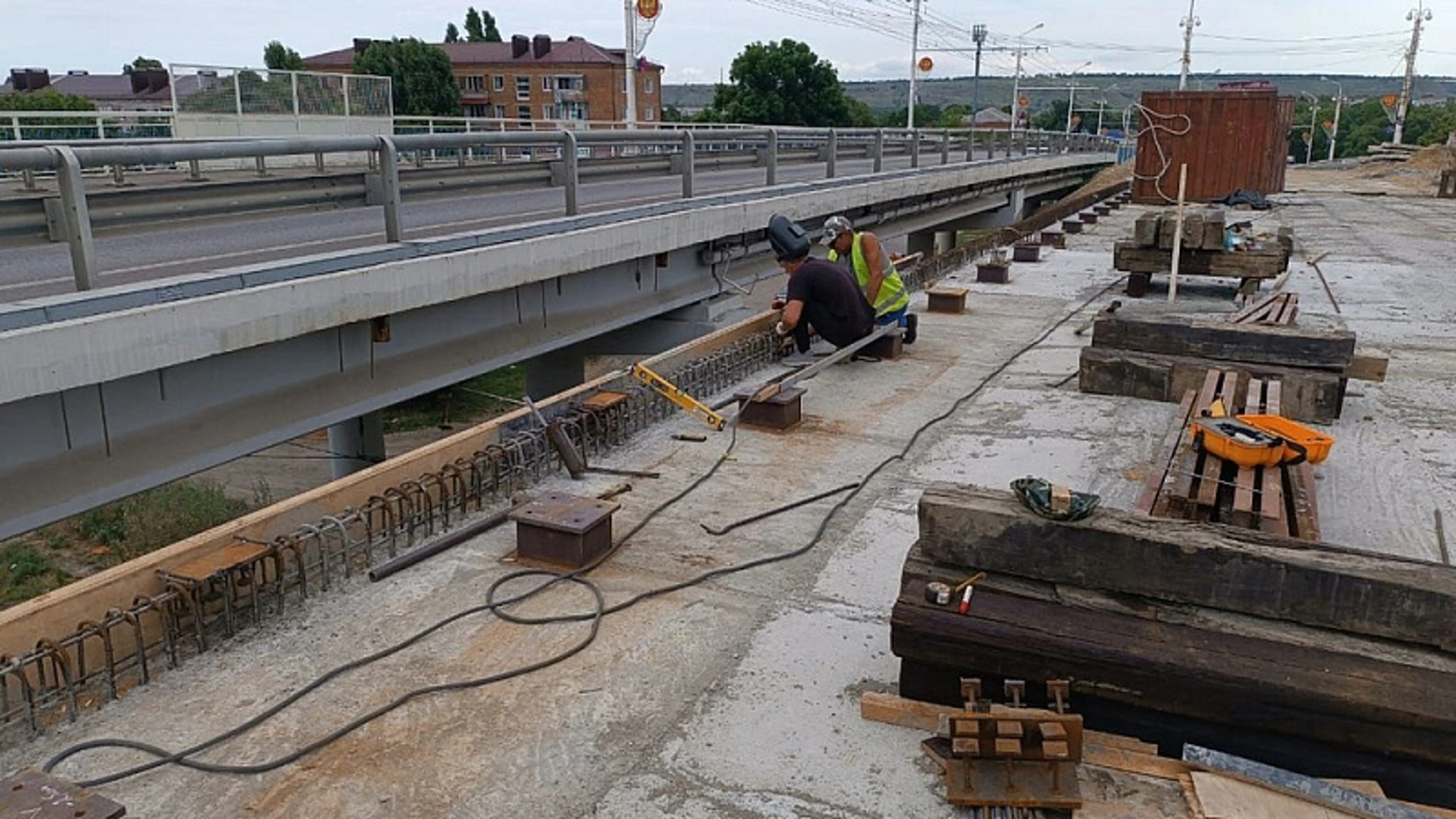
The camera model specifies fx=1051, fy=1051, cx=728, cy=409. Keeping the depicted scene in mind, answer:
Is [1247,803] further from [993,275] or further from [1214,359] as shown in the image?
[993,275]

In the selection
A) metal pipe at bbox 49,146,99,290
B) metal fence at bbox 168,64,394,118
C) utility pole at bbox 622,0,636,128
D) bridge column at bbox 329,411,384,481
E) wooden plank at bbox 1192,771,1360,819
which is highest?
utility pole at bbox 622,0,636,128

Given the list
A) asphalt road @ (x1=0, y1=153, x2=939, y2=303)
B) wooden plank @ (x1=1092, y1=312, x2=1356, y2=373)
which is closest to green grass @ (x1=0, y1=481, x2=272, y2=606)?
asphalt road @ (x1=0, y1=153, x2=939, y2=303)

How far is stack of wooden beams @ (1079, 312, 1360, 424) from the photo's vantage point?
8.01m

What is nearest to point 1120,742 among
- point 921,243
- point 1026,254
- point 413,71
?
point 1026,254

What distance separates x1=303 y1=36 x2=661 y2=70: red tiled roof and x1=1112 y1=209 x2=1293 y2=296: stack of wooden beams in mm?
67917

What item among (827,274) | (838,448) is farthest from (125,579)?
(827,274)

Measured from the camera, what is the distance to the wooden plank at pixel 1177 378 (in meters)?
7.96

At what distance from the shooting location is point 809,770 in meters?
3.78

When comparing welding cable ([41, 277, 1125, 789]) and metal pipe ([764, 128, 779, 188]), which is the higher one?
metal pipe ([764, 128, 779, 188])

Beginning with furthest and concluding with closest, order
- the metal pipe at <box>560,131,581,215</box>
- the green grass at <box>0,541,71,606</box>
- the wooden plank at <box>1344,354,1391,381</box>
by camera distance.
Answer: the green grass at <box>0,541,71,606</box>
the metal pipe at <box>560,131,581,215</box>
the wooden plank at <box>1344,354,1391,381</box>

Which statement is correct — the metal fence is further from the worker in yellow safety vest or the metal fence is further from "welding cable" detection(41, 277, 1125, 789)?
"welding cable" detection(41, 277, 1125, 789)

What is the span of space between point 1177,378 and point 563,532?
5496 mm

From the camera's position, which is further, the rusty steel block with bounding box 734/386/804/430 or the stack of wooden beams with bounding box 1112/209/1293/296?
the stack of wooden beams with bounding box 1112/209/1293/296

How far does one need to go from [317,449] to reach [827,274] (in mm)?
18170
